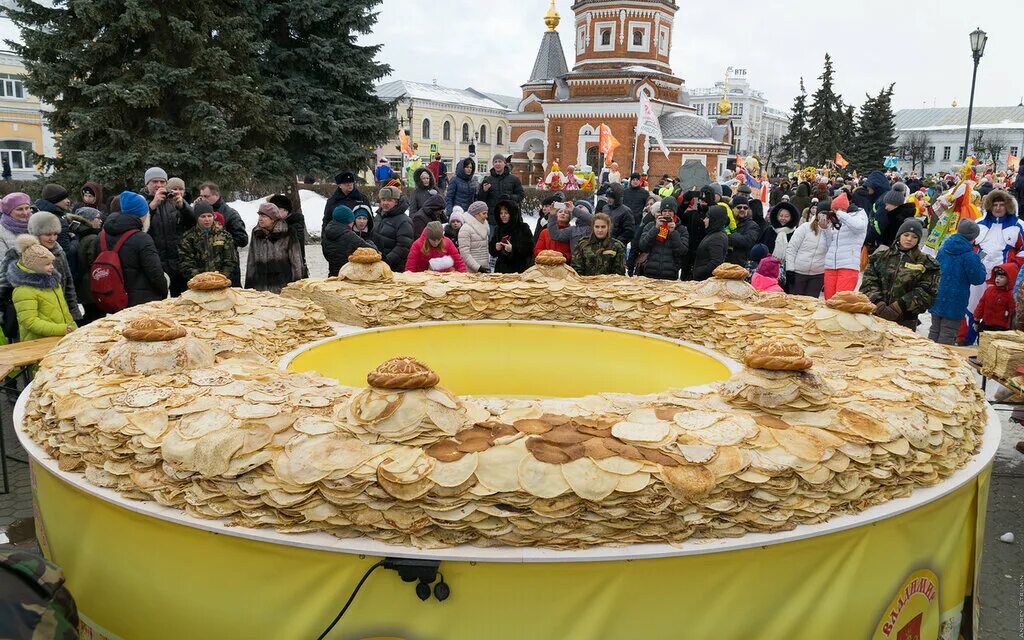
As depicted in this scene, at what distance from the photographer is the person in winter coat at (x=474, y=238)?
7.63 m

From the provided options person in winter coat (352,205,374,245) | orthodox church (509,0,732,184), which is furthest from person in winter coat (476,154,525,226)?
orthodox church (509,0,732,184)

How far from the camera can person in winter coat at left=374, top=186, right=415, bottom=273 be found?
25.6 feet

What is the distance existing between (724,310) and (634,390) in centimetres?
78

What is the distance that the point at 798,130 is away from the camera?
49844 mm

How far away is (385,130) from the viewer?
18.5 meters

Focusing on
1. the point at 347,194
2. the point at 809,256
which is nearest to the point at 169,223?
the point at 347,194

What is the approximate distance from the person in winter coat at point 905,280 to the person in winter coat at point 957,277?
3.42ft

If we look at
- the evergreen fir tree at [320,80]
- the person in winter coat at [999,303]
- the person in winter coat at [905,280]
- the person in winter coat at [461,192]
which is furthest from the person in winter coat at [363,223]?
the evergreen fir tree at [320,80]

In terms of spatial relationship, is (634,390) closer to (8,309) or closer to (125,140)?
(8,309)

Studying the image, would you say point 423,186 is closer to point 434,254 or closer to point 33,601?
point 434,254

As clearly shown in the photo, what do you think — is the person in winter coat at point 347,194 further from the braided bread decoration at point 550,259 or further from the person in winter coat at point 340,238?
the braided bread decoration at point 550,259

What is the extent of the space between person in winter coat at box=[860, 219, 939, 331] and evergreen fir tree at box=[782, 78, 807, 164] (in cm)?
4619

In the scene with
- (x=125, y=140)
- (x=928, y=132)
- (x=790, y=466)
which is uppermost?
(x=928, y=132)

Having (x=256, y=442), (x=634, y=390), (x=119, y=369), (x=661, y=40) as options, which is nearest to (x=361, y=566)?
(x=256, y=442)
